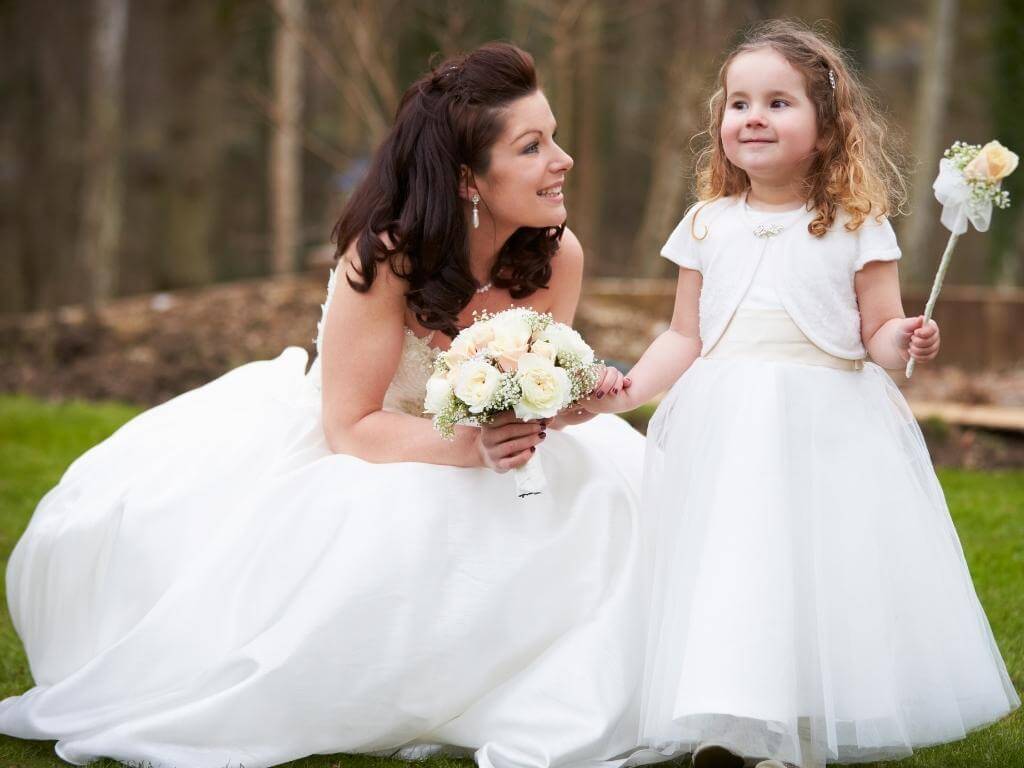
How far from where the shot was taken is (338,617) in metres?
3.01

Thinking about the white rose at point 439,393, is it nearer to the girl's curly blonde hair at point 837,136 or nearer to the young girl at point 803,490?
the young girl at point 803,490

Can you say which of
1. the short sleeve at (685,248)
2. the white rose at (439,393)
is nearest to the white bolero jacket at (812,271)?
the short sleeve at (685,248)

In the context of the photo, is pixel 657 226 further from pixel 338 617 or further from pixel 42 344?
pixel 338 617

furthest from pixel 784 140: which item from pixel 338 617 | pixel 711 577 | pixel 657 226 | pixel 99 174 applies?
pixel 99 174

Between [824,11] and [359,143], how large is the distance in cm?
499

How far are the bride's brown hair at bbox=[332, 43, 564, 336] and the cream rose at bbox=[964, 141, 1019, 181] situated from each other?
1.18 meters

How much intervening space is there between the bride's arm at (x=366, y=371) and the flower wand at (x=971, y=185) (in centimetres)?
128

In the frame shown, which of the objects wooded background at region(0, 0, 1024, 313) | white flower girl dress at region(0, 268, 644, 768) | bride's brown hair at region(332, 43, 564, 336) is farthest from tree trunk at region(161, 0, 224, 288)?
white flower girl dress at region(0, 268, 644, 768)

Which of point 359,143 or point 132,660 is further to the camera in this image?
point 359,143

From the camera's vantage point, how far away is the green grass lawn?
314 centimetres

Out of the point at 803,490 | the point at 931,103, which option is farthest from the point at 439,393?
the point at 931,103

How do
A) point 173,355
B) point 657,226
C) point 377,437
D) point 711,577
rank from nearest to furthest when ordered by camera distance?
point 711,577 < point 377,437 < point 173,355 < point 657,226

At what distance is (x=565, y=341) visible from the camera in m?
2.90

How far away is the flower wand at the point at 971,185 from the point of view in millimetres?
2764
